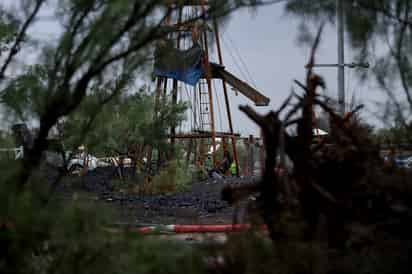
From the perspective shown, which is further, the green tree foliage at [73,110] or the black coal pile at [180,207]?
the black coal pile at [180,207]

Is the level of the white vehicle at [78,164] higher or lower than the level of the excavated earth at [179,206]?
higher

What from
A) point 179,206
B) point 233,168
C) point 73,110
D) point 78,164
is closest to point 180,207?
point 179,206

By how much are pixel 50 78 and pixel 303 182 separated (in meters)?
1.64

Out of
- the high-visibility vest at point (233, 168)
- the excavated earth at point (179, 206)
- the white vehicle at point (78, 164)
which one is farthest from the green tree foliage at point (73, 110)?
the high-visibility vest at point (233, 168)

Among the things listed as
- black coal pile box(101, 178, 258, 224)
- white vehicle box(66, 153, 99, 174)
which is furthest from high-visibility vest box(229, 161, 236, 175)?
black coal pile box(101, 178, 258, 224)

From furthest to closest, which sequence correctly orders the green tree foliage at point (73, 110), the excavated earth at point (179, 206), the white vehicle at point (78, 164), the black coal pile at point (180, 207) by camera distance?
1. the black coal pile at point (180, 207)
2. the excavated earth at point (179, 206)
3. the white vehicle at point (78, 164)
4. the green tree foliage at point (73, 110)

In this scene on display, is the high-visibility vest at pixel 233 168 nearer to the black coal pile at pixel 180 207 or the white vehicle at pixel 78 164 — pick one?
the white vehicle at pixel 78 164

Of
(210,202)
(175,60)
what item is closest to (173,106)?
(210,202)

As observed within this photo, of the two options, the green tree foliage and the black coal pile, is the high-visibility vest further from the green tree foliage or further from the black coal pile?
the green tree foliage

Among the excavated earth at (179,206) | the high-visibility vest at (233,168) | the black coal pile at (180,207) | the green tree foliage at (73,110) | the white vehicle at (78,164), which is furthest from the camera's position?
the high-visibility vest at (233,168)

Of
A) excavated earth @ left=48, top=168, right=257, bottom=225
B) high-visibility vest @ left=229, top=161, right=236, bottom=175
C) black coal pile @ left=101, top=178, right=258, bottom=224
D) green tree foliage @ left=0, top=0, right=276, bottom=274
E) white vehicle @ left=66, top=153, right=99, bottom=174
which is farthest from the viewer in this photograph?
high-visibility vest @ left=229, top=161, right=236, bottom=175

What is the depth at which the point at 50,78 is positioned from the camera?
364cm

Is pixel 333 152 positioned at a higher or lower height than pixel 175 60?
lower

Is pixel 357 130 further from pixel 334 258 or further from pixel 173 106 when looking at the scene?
pixel 173 106
